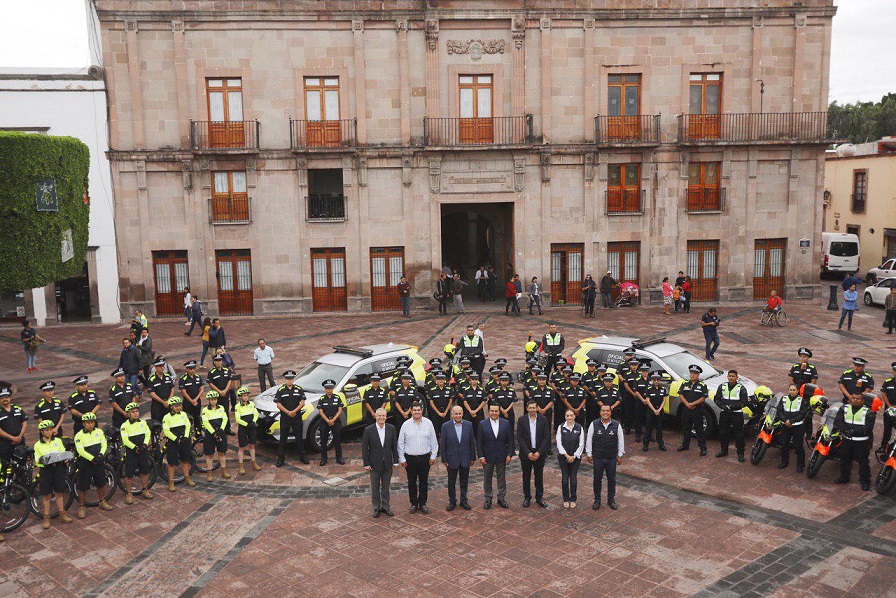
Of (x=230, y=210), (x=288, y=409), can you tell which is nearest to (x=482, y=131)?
(x=230, y=210)

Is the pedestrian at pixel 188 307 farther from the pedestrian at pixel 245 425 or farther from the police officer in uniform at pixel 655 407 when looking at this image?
the police officer in uniform at pixel 655 407

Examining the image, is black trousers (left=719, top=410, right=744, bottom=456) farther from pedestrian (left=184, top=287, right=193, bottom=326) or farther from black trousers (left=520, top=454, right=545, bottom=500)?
pedestrian (left=184, top=287, right=193, bottom=326)

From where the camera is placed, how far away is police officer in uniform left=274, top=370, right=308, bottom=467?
13.4m

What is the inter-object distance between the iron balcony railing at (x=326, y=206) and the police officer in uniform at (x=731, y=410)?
19.7 m

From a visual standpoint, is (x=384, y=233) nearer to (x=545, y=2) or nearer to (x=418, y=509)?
(x=545, y=2)

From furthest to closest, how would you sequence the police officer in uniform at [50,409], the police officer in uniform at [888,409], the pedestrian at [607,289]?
1. the pedestrian at [607,289]
2. the police officer in uniform at [888,409]
3. the police officer in uniform at [50,409]

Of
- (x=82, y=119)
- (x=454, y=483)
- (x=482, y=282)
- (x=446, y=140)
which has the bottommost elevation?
(x=454, y=483)

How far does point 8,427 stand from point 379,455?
18.8 ft

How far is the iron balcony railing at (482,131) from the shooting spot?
29891mm

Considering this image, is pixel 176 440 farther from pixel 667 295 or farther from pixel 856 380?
pixel 667 295

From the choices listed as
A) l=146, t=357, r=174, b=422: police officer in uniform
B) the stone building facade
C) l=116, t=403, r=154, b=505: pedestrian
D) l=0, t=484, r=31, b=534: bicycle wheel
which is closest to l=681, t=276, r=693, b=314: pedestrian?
the stone building facade

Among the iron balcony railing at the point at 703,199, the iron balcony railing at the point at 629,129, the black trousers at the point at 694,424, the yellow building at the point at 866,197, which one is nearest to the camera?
the black trousers at the point at 694,424

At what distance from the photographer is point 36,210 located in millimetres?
19219

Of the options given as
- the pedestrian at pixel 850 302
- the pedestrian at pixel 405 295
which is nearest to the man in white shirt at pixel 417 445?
the pedestrian at pixel 405 295
